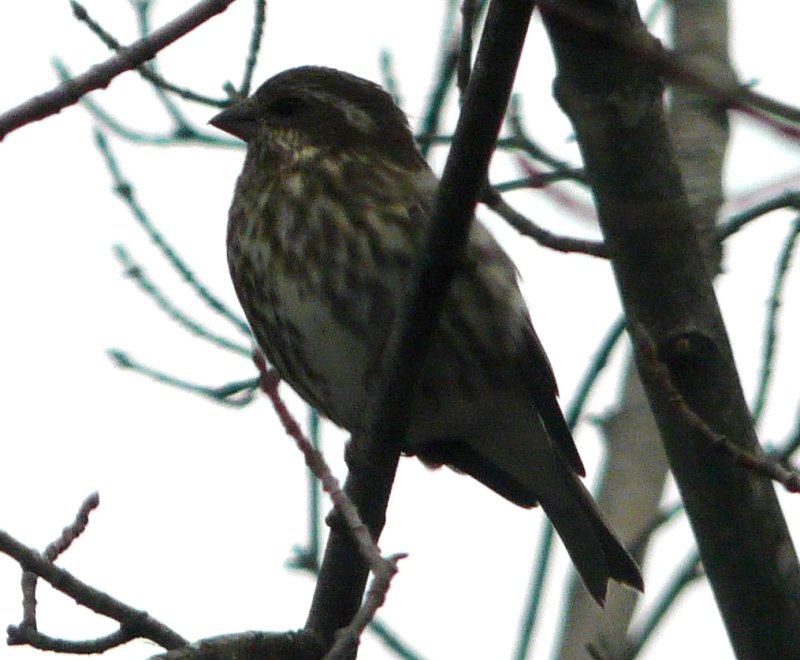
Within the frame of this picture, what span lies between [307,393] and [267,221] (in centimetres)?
66

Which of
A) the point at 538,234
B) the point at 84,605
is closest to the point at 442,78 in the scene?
the point at 538,234

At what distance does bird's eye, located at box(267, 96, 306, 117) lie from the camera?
5.24m

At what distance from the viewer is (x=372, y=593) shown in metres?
2.59

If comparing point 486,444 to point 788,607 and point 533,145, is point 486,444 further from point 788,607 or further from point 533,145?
point 788,607

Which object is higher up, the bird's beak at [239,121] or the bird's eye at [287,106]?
the bird's eye at [287,106]

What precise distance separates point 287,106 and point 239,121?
0.20 meters

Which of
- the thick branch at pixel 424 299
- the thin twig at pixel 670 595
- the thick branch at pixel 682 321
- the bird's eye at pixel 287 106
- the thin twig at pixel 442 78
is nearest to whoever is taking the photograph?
the thick branch at pixel 424 299

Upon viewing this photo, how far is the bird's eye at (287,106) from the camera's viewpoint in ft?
17.2

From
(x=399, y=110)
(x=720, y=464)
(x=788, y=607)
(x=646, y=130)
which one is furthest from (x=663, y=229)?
(x=399, y=110)

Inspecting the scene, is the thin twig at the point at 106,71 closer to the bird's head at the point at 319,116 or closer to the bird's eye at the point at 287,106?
the bird's head at the point at 319,116

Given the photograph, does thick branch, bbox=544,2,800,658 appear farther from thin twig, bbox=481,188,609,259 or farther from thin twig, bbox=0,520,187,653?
thin twig, bbox=0,520,187,653

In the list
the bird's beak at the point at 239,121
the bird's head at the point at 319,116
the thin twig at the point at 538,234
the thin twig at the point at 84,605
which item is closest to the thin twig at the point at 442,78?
the bird's head at the point at 319,116

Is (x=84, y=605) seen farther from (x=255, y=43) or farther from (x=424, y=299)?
(x=255, y=43)

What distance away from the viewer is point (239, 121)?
5.29 metres
